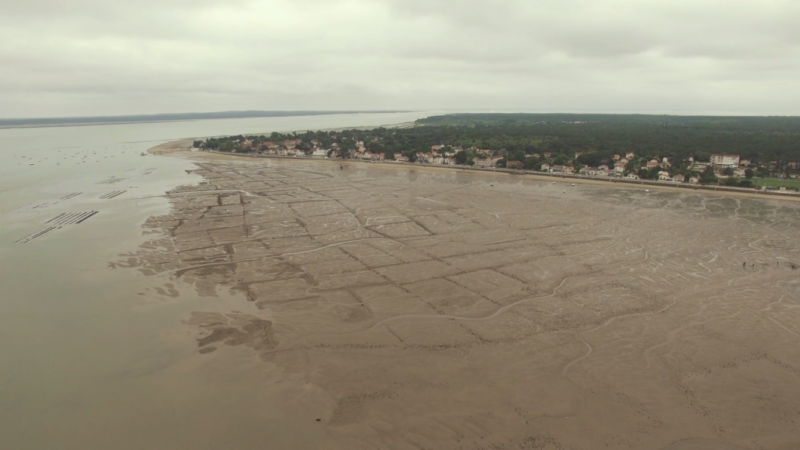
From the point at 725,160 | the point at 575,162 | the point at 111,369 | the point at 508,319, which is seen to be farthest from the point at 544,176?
the point at 111,369

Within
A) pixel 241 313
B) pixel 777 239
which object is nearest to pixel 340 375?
pixel 241 313

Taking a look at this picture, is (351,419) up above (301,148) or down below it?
below

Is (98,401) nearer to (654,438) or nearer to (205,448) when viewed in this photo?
(205,448)

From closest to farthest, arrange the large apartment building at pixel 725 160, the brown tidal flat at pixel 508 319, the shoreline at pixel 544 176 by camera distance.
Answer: the brown tidal flat at pixel 508 319
the shoreline at pixel 544 176
the large apartment building at pixel 725 160

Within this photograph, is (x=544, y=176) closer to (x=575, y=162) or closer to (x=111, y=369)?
(x=575, y=162)

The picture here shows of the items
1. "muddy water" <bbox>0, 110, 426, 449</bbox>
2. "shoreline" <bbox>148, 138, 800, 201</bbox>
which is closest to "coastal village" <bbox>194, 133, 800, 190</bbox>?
"shoreline" <bbox>148, 138, 800, 201</bbox>

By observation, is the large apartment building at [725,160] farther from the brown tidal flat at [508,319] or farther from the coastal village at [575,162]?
the brown tidal flat at [508,319]

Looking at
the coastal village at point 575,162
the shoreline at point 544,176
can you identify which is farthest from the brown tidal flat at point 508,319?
the coastal village at point 575,162

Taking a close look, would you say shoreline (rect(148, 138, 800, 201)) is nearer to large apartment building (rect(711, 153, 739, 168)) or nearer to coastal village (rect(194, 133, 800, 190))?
coastal village (rect(194, 133, 800, 190))
